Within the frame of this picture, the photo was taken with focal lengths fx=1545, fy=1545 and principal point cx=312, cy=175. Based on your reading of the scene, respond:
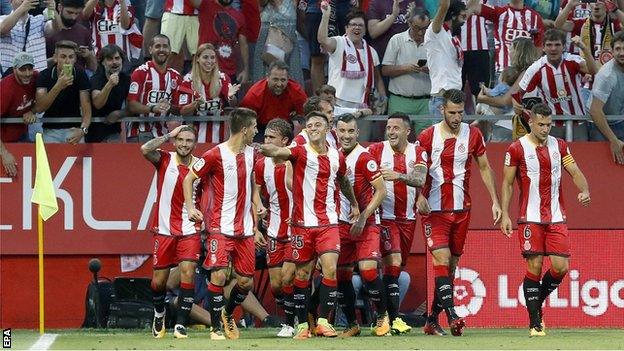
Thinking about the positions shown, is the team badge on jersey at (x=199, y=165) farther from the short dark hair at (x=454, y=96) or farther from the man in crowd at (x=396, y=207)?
the short dark hair at (x=454, y=96)

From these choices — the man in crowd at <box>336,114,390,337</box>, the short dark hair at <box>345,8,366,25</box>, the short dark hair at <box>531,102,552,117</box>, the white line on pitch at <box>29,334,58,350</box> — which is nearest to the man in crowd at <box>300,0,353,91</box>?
the short dark hair at <box>345,8,366,25</box>

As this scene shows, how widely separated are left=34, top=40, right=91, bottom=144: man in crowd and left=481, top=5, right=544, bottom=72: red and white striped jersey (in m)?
5.27

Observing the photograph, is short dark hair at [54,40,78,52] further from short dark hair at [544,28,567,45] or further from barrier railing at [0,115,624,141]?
short dark hair at [544,28,567,45]

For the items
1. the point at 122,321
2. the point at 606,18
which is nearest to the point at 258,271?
the point at 122,321

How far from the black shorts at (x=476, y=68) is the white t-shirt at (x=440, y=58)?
862mm

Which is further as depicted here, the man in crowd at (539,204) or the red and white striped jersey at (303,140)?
the red and white striped jersey at (303,140)

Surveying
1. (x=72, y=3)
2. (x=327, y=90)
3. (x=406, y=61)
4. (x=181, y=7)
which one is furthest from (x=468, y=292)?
(x=72, y=3)

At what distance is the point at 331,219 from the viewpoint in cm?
1586

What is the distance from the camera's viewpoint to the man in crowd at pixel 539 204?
1598cm

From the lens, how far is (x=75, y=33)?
19391 mm

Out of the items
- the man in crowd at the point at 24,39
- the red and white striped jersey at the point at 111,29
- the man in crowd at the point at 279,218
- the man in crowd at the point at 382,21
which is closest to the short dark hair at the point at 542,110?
the man in crowd at the point at 279,218

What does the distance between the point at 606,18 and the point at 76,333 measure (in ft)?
25.7

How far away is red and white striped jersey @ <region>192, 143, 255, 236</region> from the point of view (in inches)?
626

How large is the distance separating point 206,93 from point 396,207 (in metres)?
3.08
